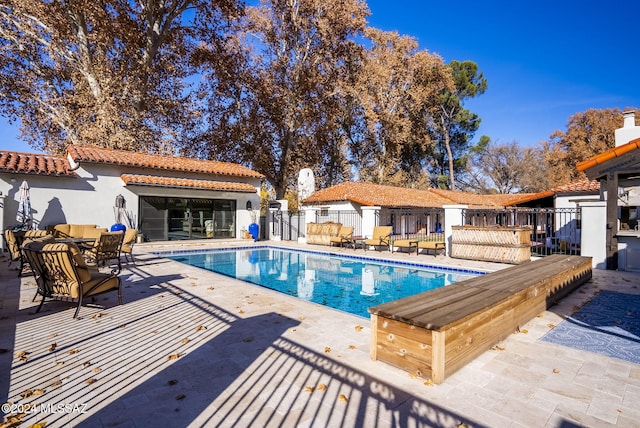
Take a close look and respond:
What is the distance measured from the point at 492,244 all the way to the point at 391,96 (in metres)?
21.5

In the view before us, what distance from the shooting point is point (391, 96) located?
96.5 feet

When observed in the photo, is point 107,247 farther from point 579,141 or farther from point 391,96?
point 579,141

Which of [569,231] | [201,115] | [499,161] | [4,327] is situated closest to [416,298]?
→ [4,327]

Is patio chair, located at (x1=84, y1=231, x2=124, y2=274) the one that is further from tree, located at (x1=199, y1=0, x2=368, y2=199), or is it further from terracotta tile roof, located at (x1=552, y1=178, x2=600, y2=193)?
terracotta tile roof, located at (x1=552, y1=178, x2=600, y2=193)

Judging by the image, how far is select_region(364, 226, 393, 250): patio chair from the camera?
48.4 feet

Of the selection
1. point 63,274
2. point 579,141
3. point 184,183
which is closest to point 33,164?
point 184,183

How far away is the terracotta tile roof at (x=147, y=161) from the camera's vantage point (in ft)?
50.5

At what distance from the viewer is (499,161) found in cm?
3841

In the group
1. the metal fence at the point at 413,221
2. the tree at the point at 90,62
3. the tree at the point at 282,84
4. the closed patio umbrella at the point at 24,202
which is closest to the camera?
the closed patio umbrella at the point at 24,202

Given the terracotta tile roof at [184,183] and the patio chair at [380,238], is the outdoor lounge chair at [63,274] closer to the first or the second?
the patio chair at [380,238]

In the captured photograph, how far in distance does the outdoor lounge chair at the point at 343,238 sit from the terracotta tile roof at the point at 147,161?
7292 millimetres

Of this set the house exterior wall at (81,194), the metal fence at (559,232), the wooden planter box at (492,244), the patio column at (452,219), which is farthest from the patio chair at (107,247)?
the metal fence at (559,232)

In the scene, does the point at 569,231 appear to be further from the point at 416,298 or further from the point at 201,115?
the point at 201,115

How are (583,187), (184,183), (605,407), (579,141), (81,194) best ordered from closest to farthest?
(605,407)
(81,194)
(583,187)
(184,183)
(579,141)
